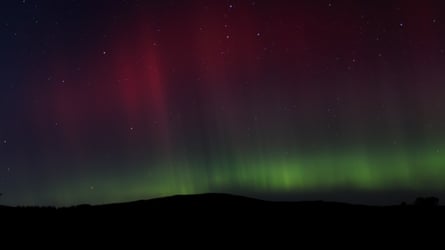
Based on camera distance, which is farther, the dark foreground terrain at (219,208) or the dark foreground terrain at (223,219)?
the dark foreground terrain at (219,208)

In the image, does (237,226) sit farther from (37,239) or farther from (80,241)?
(37,239)

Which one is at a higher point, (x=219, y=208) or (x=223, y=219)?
(x=219, y=208)

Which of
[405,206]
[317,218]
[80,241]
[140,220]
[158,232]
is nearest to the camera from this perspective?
[80,241]

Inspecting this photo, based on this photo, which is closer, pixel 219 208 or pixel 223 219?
pixel 223 219

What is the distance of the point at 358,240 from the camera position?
19.4 metres

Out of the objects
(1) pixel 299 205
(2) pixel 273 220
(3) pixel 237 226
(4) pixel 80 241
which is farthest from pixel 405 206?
(4) pixel 80 241

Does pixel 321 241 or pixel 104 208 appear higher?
pixel 104 208

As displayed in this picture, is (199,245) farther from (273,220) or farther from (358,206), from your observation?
(358,206)

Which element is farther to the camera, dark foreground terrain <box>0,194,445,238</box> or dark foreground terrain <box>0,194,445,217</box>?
dark foreground terrain <box>0,194,445,217</box>

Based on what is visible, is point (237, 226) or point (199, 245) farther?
point (237, 226)

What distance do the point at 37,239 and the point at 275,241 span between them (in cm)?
838

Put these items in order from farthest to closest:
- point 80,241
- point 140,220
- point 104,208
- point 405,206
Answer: point 405,206 < point 104,208 < point 140,220 < point 80,241

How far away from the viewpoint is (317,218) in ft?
77.0

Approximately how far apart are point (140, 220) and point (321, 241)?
754cm
